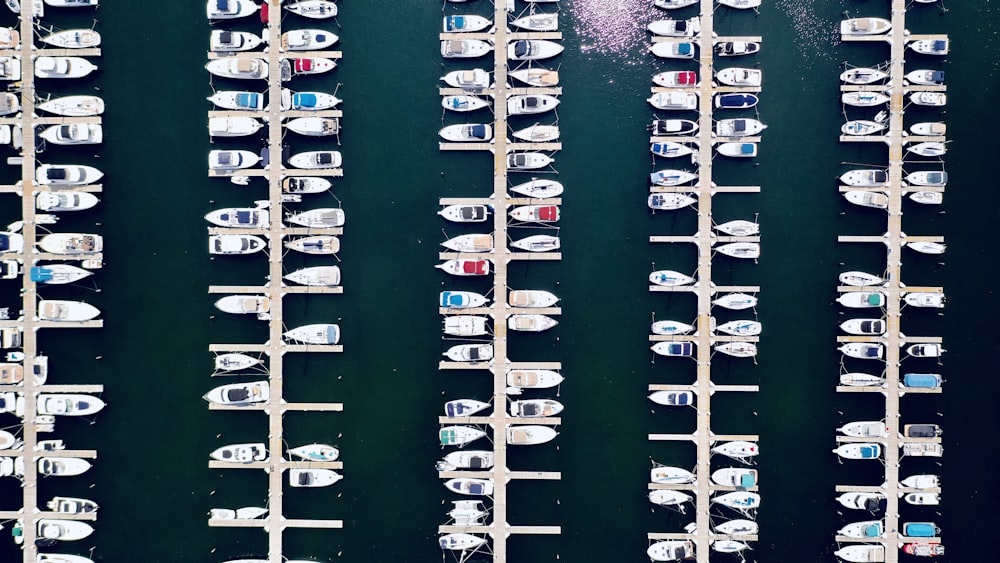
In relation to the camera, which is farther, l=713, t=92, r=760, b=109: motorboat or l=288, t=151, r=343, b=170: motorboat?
l=288, t=151, r=343, b=170: motorboat

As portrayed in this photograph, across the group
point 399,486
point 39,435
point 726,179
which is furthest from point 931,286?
point 39,435

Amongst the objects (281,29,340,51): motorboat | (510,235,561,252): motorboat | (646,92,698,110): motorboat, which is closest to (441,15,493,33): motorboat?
(281,29,340,51): motorboat

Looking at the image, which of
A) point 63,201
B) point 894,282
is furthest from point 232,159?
point 894,282

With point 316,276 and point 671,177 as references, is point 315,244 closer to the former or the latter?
point 316,276

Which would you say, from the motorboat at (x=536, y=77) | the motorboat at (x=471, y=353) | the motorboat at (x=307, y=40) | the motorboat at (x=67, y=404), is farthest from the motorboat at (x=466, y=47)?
the motorboat at (x=67, y=404)

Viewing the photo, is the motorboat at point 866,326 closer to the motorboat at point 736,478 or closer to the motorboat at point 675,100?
the motorboat at point 736,478

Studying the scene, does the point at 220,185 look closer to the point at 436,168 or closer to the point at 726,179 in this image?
the point at 436,168

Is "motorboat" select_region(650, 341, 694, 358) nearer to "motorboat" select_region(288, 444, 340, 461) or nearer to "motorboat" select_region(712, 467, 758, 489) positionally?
"motorboat" select_region(712, 467, 758, 489)
